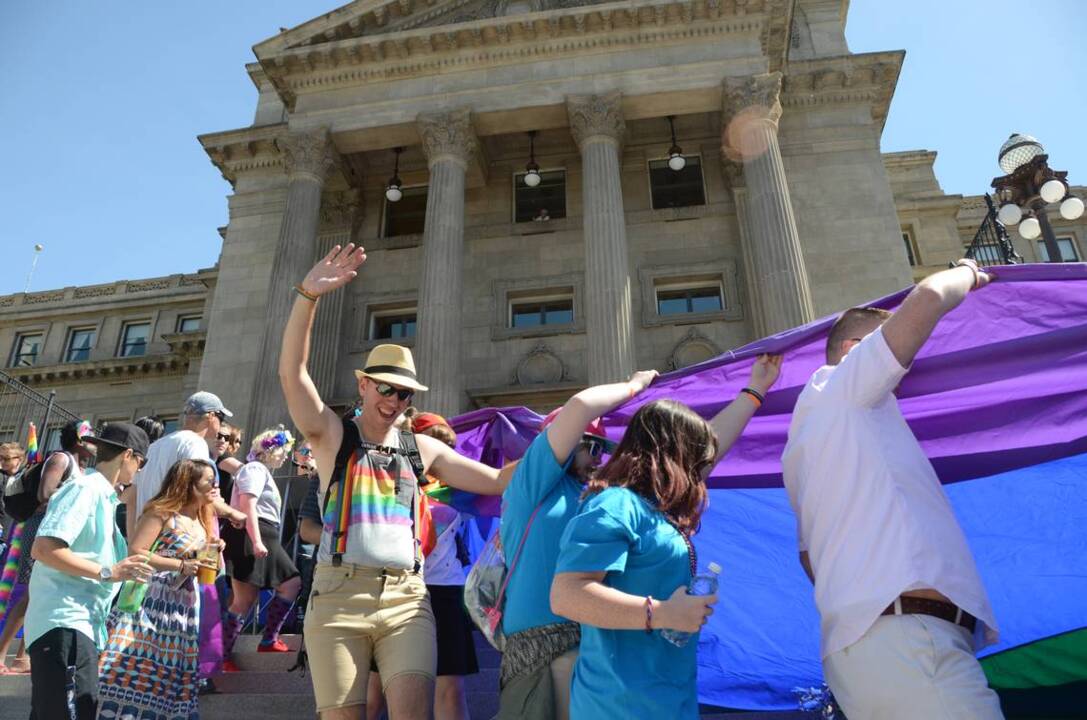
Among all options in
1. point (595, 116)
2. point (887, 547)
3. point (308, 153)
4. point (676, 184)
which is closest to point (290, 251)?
point (308, 153)

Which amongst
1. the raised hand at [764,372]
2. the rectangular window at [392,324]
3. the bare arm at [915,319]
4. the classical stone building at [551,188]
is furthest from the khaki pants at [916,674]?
the rectangular window at [392,324]

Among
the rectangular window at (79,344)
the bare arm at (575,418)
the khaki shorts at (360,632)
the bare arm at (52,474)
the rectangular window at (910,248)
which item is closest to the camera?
the bare arm at (575,418)

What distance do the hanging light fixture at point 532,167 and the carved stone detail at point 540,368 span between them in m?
4.75

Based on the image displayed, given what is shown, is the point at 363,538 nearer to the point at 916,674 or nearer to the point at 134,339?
the point at 916,674

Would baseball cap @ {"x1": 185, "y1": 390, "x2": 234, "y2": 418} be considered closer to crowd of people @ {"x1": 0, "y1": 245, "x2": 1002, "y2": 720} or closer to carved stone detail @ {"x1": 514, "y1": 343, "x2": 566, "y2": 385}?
crowd of people @ {"x1": 0, "y1": 245, "x2": 1002, "y2": 720}

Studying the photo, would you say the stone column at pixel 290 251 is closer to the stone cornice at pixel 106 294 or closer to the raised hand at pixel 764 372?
the raised hand at pixel 764 372

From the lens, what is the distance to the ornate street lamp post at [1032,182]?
11.5 metres

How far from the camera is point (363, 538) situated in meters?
3.59

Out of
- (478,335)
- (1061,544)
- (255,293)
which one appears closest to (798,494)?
(1061,544)

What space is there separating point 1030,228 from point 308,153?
59.8 feet

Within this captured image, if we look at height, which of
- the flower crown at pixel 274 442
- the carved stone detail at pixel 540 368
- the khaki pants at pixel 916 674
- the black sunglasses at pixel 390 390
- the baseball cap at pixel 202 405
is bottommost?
the khaki pants at pixel 916 674

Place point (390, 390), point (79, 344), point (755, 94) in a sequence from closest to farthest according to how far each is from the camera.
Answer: point (390, 390) → point (755, 94) → point (79, 344)

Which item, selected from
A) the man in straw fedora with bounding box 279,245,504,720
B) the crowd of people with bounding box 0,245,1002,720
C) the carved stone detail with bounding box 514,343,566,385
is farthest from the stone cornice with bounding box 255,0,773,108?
the man in straw fedora with bounding box 279,245,504,720

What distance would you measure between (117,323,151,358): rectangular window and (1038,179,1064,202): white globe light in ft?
132
